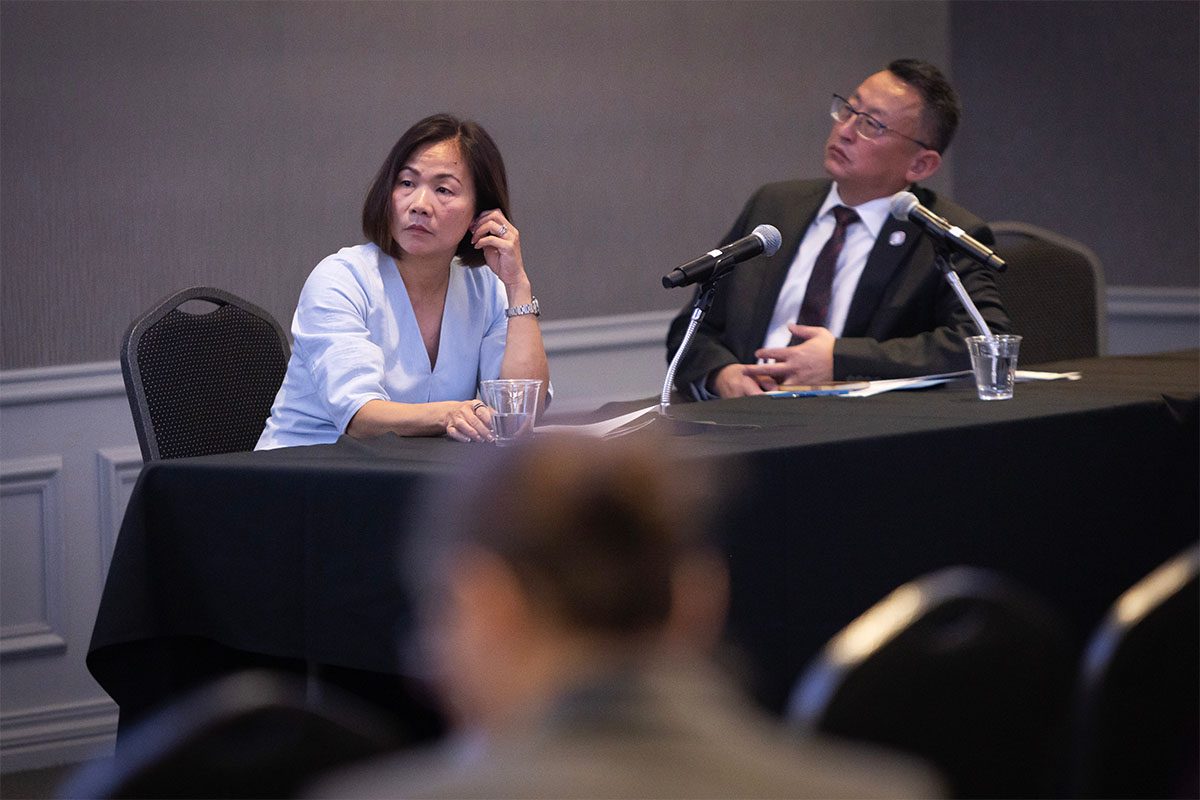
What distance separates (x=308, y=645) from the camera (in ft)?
5.77

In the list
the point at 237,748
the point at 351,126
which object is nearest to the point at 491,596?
the point at 237,748

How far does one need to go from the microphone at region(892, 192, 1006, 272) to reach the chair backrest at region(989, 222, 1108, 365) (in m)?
0.79

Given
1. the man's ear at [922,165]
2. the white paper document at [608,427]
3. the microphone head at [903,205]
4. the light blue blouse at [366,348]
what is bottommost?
the white paper document at [608,427]

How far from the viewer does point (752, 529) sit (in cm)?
184

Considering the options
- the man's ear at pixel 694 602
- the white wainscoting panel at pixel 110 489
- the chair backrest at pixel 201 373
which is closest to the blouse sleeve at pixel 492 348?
the chair backrest at pixel 201 373

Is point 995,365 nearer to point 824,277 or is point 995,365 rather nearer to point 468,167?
point 824,277

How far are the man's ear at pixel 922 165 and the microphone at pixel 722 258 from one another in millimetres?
945

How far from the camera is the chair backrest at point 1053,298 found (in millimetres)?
3326

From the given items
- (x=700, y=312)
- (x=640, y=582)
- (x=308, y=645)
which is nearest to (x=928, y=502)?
(x=700, y=312)

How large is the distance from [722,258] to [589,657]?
5.28 ft

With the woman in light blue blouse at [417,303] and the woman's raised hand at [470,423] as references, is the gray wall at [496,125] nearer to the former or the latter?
the woman in light blue blouse at [417,303]

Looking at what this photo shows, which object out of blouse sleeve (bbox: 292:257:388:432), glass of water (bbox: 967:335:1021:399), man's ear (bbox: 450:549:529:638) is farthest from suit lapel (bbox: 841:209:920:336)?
man's ear (bbox: 450:549:529:638)

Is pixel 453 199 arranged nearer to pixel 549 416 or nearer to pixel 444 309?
pixel 444 309

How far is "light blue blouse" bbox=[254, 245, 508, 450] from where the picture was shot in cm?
226
